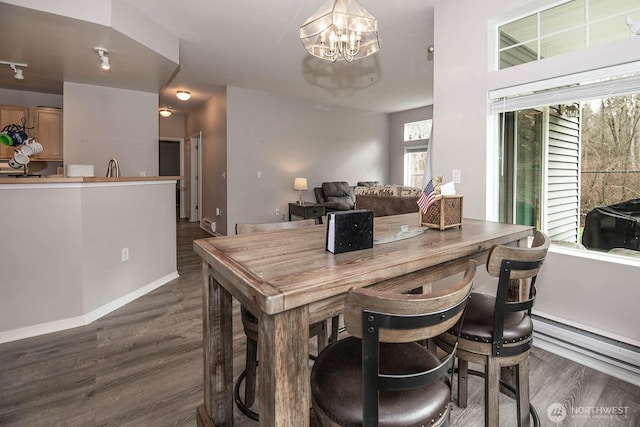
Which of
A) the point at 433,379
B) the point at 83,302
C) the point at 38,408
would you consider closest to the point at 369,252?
the point at 433,379

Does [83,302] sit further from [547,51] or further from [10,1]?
[547,51]


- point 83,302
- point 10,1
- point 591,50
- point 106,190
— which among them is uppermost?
point 10,1

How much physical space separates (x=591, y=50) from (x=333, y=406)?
249 centimetres

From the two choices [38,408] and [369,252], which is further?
[38,408]

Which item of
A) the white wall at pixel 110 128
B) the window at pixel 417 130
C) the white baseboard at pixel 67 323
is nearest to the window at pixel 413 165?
the window at pixel 417 130

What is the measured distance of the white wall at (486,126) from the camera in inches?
79.9

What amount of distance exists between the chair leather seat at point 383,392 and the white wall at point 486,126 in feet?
5.68

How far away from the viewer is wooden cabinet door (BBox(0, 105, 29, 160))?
4.93 metres

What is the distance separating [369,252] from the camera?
1.23 m

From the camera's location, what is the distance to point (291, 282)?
34.9 inches

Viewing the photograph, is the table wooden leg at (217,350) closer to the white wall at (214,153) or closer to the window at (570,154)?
the window at (570,154)

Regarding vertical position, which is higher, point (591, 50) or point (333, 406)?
point (591, 50)

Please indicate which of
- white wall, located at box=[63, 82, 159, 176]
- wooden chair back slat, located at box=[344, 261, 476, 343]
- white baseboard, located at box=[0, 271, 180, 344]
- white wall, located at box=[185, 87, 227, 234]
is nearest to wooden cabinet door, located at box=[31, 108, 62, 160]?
white wall, located at box=[63, 82, 159, 176]

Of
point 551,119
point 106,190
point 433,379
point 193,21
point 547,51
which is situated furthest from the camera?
point 193,21
